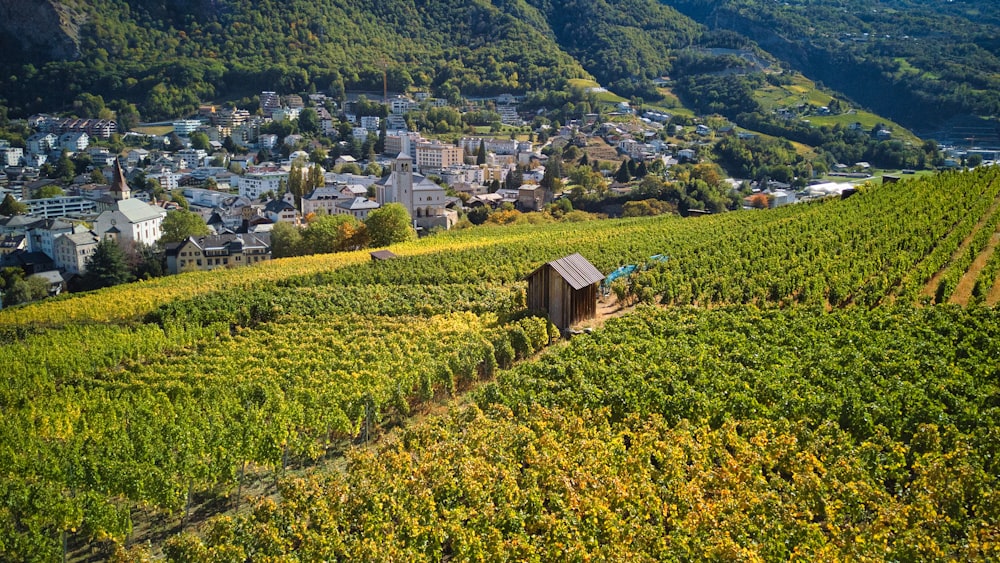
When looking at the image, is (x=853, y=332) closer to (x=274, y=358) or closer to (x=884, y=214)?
(x=274, y=358)

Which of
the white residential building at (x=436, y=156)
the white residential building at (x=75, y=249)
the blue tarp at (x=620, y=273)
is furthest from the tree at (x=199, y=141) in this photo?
the blue tarp at (x=620, y=273)

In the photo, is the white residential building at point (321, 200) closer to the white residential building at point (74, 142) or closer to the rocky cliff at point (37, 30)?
the white residential building at point (74, 142)

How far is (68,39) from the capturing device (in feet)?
526

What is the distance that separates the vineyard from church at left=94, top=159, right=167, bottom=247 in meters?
41.8

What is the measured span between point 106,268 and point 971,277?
6131 centimetres

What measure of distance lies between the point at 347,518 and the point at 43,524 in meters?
6.86

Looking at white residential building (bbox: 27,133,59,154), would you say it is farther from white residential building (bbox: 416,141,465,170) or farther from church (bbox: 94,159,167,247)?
white residential building (bbox: 416,141,465,170)

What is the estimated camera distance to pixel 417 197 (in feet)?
256

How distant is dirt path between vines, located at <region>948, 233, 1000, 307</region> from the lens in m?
29.4

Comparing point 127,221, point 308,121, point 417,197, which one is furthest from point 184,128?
point 417,197

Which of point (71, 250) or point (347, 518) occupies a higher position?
point (347, 518)

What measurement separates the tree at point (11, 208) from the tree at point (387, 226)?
191 ft

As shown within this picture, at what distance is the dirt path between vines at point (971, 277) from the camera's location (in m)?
29.4

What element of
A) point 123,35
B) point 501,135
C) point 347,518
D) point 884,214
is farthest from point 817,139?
point 123,35
